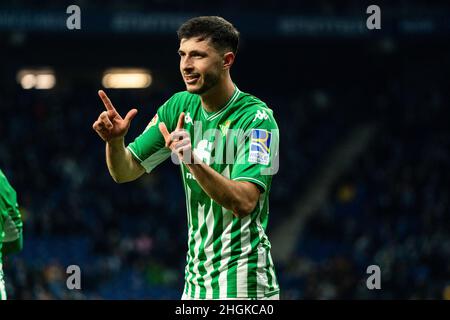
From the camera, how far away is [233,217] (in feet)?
17.1

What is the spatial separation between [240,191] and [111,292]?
1498cm

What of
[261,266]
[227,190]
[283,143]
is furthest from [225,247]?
[283,143]

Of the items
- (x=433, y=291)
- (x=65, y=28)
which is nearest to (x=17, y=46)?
(x=65, y=28)

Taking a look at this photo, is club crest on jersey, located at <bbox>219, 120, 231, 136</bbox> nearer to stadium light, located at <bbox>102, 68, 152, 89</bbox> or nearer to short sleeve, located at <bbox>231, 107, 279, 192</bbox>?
short sleeve, located at <bbox>231, 107, 279, 192</bbox>

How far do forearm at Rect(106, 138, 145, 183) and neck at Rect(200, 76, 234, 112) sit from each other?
1.81 feet

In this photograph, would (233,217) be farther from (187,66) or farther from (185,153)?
(187,66)

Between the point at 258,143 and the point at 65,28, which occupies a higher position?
the point at 65,28

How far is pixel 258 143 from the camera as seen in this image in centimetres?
521

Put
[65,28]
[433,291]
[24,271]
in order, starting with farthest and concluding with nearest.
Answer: [65,28] < [433,291] < [24,271]

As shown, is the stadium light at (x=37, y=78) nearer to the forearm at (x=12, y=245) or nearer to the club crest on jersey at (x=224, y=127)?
the forearm at (x=12, y=245)

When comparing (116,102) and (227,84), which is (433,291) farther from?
(227,84)

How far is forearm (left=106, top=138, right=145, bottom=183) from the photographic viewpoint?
5367 mm

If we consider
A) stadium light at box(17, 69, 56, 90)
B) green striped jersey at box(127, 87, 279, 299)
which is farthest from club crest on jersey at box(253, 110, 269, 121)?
stadium light at box(17, 69, 56, 90)
